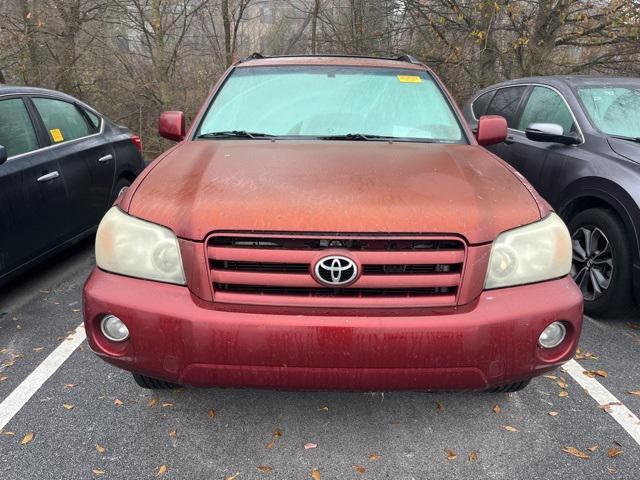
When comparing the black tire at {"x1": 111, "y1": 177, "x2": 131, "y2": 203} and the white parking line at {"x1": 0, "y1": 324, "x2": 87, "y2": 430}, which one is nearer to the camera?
the white parking line at {"x1": 0, "y1": 324, "x2": 87, "y2": 430}

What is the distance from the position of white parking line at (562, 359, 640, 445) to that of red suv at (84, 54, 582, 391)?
2.69 ft

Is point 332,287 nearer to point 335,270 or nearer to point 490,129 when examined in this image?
point 335,270

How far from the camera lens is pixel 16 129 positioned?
3.83m

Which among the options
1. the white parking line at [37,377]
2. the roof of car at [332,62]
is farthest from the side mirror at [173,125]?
the white parking line at [37,377]

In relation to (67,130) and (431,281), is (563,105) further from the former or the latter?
(67,130)

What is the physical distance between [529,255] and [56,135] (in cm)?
408

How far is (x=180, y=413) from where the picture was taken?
2492mm

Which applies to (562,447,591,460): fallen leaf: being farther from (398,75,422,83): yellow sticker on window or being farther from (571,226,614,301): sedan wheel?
(398,75,422,83): yellow sticker on window

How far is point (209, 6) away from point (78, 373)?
14690 millimetres

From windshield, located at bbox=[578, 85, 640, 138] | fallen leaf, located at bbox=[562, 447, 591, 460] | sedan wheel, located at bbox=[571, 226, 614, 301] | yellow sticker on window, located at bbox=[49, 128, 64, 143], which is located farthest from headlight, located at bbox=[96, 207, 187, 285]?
windshield, located at bbox=[578, 85, 640, 138]

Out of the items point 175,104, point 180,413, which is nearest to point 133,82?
point 175,104

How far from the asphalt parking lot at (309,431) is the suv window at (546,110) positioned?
225 centimetres

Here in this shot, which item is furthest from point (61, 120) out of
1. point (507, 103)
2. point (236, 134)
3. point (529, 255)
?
point (507, 103)

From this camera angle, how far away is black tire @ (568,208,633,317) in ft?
10.9
